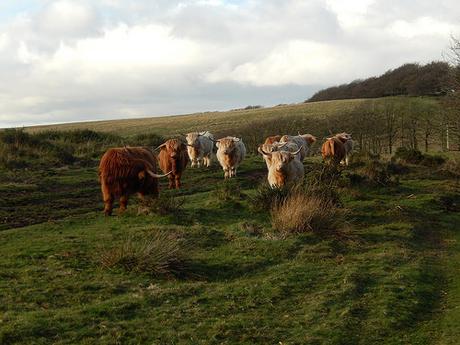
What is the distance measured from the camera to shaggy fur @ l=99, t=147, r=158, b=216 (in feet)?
37.7

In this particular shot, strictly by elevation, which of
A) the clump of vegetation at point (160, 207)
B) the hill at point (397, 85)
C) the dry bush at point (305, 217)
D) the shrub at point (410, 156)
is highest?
the hill at point (397, 85)

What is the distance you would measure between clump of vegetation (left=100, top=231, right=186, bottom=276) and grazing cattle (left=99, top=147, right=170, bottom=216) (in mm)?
3396

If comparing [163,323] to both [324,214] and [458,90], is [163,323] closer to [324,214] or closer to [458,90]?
[324,214]

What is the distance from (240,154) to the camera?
20672mm

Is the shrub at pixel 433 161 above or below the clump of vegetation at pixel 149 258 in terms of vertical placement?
below

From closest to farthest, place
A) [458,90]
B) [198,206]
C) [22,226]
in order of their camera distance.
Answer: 1. [22,226]
2. [198,206]
3. [458,90]

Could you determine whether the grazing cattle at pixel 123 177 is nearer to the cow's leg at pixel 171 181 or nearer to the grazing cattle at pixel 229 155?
the cow's leg at pixel 171 181

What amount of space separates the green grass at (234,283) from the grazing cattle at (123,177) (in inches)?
16.2

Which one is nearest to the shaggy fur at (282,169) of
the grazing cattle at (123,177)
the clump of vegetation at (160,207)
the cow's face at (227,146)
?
the clump of vegetation at (160,207)

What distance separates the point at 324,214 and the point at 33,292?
5906mm

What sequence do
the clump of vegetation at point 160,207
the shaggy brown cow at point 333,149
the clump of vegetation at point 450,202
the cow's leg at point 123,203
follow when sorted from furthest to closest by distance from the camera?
the shaggy brown cow at point 333,149 → the clump of vegetation at point 450,202 → the cow's leg at point 123,203 → the clump of vegetation at point 160,207

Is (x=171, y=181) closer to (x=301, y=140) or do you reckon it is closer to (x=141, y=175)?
(x=141, y=175)

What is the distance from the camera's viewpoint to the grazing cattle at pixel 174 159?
16859 millimetres

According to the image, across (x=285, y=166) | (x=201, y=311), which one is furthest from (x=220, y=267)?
(x=285, y=166)
